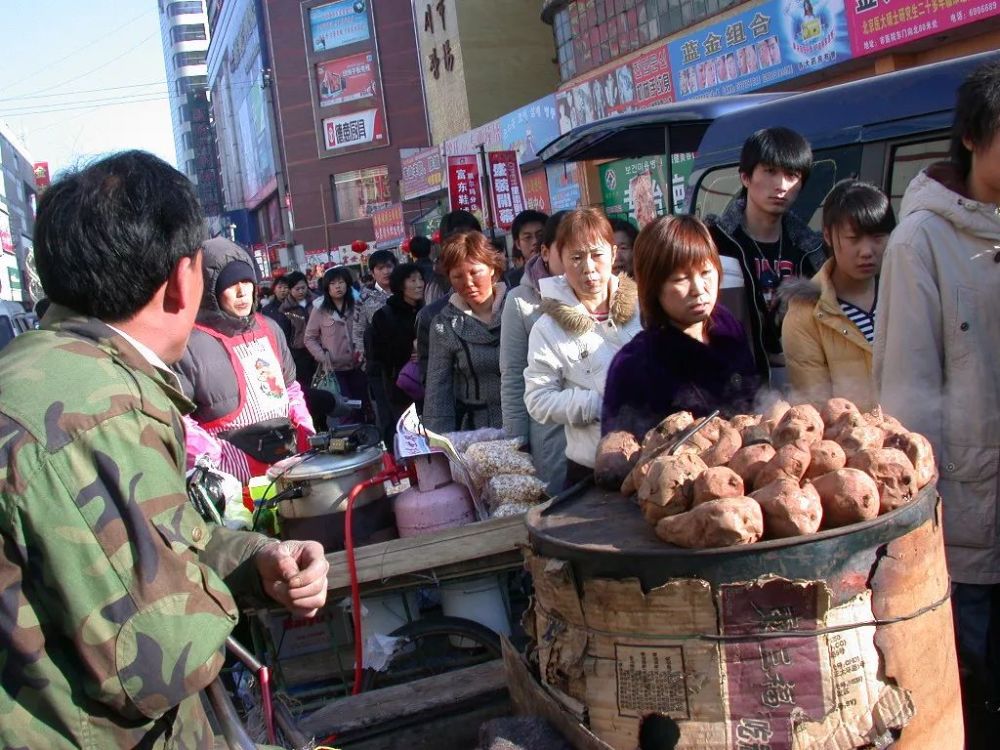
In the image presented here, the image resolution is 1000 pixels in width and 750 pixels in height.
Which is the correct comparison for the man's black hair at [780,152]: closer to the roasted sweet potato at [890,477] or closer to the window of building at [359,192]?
the roasted sweet potato at [890,477]

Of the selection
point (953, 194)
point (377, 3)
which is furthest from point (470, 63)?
point (953, 194)

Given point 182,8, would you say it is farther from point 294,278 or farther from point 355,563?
point 355,563

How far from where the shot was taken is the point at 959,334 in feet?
8.57

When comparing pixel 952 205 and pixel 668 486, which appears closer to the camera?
pixel 668 486

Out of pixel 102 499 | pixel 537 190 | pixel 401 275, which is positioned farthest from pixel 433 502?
pixel 537 190

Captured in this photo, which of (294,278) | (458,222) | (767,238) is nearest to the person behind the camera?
(767,238)

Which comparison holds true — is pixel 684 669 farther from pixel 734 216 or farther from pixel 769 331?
pixel 734 216

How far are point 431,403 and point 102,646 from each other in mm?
3551

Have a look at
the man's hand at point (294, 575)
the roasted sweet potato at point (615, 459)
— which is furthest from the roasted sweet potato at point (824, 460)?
the man's hand at point (294, 575)

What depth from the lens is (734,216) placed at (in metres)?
4.05

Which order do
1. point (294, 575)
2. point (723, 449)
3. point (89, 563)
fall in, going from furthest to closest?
point (723, 449) < point (294, 575) < point (89, 563)

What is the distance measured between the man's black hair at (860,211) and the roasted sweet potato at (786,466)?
57.9 inches

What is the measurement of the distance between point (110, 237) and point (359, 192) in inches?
2097

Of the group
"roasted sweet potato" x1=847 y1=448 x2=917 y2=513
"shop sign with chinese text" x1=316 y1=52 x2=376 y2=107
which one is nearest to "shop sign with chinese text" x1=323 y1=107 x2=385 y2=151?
"shop sign with chinese text" x1=316 y1=52 x2=376 y2=107
